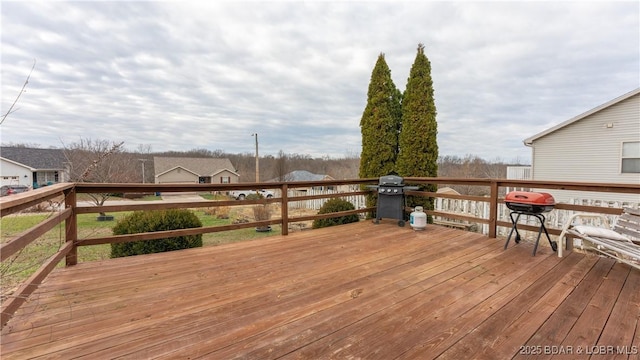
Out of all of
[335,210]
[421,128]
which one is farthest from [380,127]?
[335,210]

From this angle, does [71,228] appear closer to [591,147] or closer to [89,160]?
[89,160]

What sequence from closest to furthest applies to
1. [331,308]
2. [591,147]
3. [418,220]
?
[331,308], [418,220], [591,147]

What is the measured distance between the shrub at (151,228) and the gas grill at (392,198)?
Answer: 312 centimetres

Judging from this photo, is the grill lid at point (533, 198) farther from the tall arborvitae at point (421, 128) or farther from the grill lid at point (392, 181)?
the tall arborvitae at point (421, 128)

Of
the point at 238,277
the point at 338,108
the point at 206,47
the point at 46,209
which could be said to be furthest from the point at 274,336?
the point at 338,108

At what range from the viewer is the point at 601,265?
9.20 feet

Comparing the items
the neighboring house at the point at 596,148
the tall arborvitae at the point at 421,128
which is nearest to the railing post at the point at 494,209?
the tall arborvitae at the point at 421,128

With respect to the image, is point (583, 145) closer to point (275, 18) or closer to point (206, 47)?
point (275, 18)

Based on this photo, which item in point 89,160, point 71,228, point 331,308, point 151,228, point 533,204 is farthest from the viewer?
point 89,160

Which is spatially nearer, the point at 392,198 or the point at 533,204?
the point at 533,204

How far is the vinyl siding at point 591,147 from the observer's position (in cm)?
757

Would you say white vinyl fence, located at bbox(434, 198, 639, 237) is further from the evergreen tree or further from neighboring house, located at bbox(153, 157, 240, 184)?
neighboring house, located at bbox(153, 157, 240, 184)

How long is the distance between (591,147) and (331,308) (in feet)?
36.0

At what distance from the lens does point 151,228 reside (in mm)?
3607
